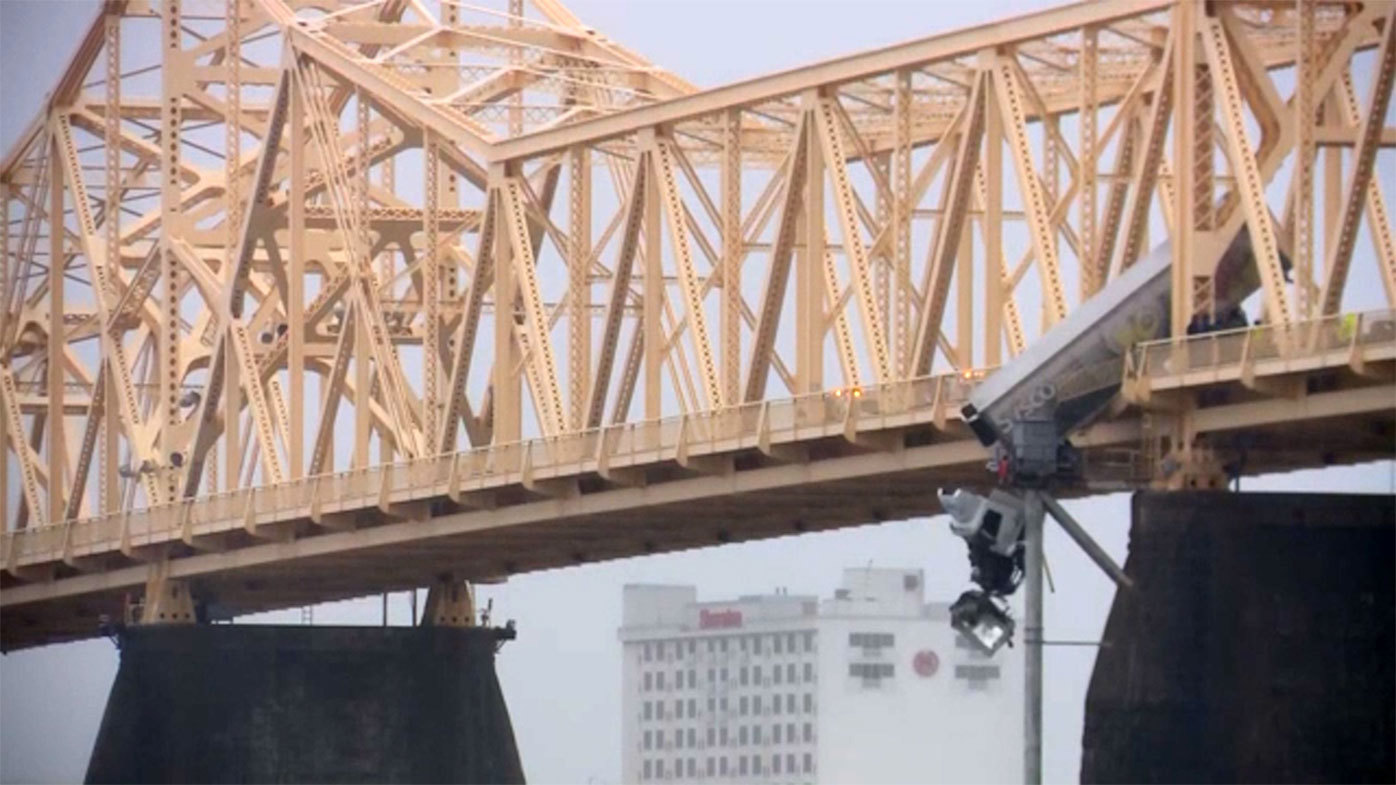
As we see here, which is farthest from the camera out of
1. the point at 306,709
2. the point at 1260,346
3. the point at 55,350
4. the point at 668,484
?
the point at 55,350

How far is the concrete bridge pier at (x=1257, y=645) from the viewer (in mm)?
97375

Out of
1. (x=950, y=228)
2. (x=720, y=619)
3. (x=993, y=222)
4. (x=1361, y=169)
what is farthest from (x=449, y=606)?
(x=1361, y=169)

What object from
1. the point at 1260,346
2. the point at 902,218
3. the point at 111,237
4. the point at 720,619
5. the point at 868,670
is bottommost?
the point at 1260,346

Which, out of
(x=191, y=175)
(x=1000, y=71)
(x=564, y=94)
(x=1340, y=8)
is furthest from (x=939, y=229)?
(x=191, y=175)

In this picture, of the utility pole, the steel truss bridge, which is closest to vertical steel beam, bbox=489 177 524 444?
the steel truss bridge

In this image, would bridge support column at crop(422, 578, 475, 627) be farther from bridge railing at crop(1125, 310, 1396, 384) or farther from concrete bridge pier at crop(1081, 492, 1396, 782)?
concrete bridge pier at crop(1081, 492, 1396, 782)

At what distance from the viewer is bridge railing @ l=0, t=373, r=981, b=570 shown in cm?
10919

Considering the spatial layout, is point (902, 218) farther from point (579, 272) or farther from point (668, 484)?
point (579, 272)

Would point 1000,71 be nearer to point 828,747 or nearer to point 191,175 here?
point 191,175

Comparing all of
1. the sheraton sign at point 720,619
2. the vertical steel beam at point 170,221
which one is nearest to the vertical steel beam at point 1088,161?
the vertical steel beam at point 170,221

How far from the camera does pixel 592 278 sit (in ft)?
422

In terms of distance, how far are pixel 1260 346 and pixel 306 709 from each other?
39595 mm

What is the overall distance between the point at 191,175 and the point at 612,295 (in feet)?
111

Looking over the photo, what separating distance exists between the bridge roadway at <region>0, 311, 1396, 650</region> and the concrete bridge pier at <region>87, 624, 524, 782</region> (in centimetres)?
168
